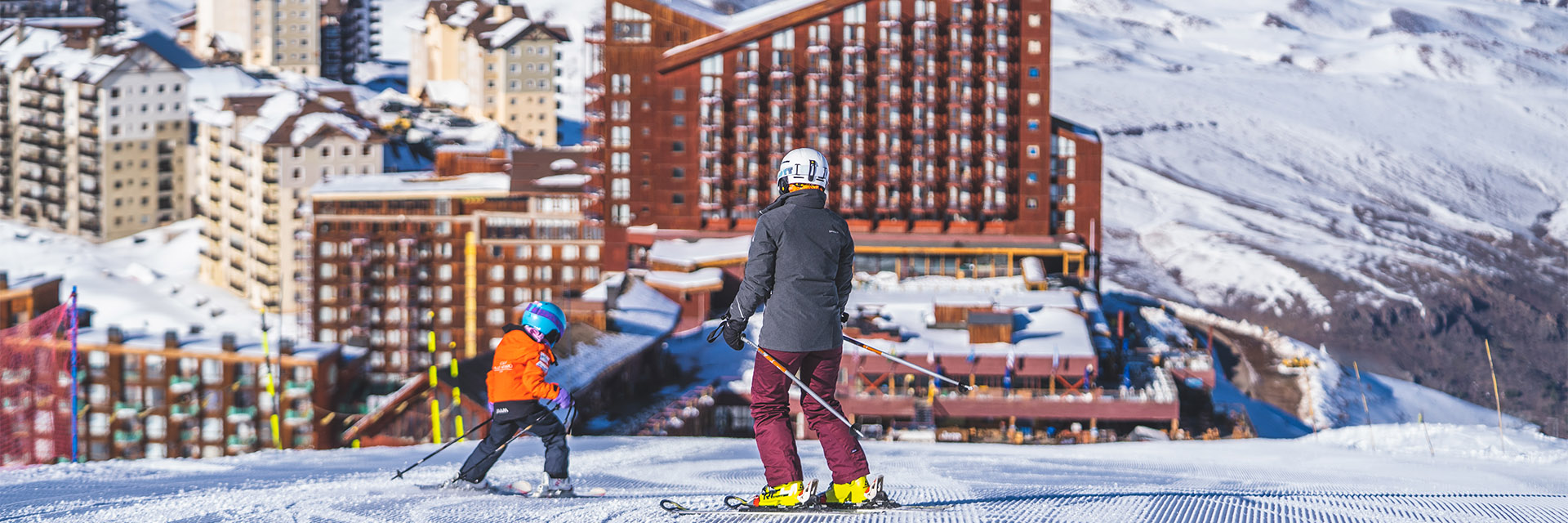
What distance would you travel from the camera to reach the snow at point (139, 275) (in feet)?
290

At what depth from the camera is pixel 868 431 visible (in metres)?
42.4

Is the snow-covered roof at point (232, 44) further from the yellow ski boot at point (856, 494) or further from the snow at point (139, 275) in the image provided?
the yellow ski boot at point (856, 494)

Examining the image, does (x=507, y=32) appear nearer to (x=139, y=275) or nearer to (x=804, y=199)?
(x=139, y=275)

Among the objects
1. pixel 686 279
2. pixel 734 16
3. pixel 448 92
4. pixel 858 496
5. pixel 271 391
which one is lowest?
pixel 271 391

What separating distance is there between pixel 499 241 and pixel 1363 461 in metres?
67.2

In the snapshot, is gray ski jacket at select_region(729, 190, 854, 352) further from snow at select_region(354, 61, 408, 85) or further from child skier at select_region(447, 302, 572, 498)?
snow at select_region(354, 61, 408, 85)

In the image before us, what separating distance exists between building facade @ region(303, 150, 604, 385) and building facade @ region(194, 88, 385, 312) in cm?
916

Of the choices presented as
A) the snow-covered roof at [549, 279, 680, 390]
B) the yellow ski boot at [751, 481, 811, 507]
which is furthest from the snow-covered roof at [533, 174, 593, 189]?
the yellow ski boot at [751, 481, 811, 507]

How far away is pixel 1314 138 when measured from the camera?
127m

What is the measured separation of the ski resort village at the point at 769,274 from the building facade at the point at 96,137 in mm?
311

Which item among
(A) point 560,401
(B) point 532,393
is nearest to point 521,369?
(B) point 532,393

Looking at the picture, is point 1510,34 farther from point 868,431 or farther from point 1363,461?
point 1363,461

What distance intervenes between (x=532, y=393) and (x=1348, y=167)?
120m

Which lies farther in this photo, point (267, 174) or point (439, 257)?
point (267, 174)
